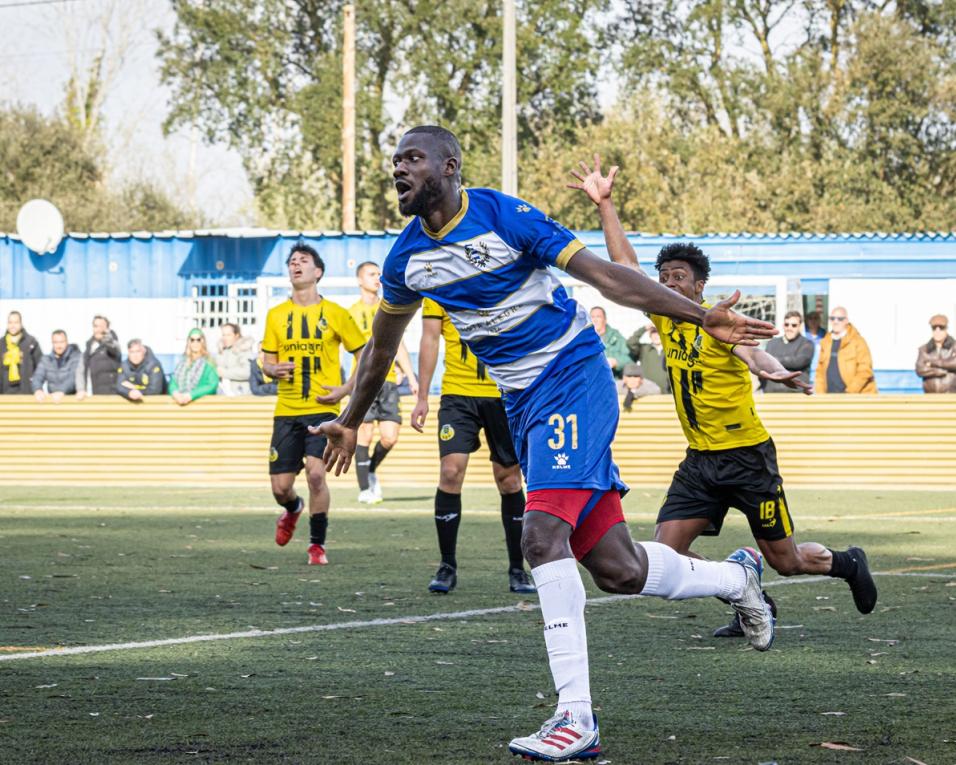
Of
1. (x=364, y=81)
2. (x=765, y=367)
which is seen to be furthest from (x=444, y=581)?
(x=364, y=81)

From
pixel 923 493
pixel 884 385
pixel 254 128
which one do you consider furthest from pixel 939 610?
pixel 254 128

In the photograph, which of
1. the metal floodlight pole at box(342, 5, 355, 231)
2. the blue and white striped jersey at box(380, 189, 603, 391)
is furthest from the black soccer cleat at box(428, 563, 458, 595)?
the metal floodlight pole at box(342, 5, 355, 231)

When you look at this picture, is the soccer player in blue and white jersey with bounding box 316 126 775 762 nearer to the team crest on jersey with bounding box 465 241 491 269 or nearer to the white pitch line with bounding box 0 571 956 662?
the team crest on jersey with bounding box 465 241 491 269

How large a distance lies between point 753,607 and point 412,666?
59.7 inches

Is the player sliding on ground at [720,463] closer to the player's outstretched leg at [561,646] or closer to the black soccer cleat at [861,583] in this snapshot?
the black soccer cleat at [861,583]

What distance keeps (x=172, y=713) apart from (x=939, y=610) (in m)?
4.74

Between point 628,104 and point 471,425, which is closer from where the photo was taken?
point 471,425

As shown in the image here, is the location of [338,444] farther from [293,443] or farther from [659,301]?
[293,443]

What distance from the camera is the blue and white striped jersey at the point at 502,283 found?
5.79m

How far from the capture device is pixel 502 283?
19.1ft

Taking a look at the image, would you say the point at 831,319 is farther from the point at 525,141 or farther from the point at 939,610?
the point at 525,141

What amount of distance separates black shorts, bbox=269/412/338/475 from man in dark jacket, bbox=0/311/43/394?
1200cm

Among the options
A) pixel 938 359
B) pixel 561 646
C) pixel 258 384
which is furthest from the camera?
pixel 258 384

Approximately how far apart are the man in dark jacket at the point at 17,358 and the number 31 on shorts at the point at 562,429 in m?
18.6
